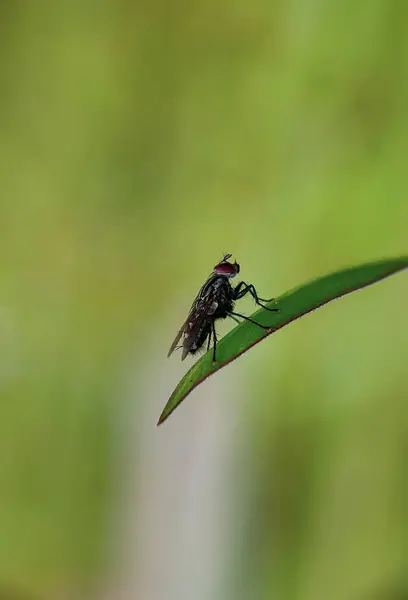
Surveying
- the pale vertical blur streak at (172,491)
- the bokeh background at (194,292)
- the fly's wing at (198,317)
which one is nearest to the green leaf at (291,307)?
the fly's wing at (198,317)

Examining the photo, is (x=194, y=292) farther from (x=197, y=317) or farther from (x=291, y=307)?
(x=291, y=307)

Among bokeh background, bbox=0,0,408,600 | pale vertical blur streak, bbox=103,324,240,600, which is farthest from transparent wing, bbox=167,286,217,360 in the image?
pale vertical blur streak, bbox=103,324,240,600

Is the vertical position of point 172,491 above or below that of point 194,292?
below

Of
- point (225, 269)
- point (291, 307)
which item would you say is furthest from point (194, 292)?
point (291, 307)

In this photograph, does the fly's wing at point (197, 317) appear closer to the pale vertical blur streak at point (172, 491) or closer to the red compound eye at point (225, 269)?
the red compound eye at point (225, 269)

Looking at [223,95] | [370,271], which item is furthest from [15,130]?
[370,271]

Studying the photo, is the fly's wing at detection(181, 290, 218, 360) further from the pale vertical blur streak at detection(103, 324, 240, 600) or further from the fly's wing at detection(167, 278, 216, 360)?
the pale vertical blur streak at detection(103, 324, 240, 600)

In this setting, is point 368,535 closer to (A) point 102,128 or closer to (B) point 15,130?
(A) point 102,128
